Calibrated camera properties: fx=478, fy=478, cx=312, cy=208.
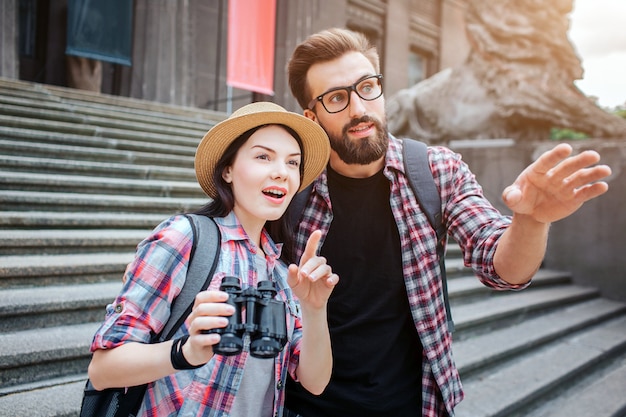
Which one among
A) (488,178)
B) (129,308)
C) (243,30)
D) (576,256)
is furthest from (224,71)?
(129,308)

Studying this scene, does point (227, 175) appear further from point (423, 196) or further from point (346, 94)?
point (423, 196)

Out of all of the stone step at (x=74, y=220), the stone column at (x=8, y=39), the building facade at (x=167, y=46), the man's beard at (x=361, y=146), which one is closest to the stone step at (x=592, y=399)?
the man's beard at (x=361, y=146)

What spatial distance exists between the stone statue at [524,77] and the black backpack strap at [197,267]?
600 cm

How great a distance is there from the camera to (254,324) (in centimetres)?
111

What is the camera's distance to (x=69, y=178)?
4602 millimetres

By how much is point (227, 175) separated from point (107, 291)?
218 centimetres

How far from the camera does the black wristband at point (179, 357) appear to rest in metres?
1.16

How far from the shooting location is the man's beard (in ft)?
6.42

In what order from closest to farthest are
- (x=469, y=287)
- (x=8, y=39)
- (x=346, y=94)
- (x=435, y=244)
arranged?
(x=435, y=244) → (x=346, y=94) → (x=469, y=287) → (x=8, y=39)

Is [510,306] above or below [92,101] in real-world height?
below

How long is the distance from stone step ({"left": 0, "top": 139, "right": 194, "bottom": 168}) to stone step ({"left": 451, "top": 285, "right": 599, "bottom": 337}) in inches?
150

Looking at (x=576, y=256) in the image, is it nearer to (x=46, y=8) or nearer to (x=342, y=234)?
(x=342, y=234)

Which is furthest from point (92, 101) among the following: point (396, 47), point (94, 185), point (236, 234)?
point (396, 47)

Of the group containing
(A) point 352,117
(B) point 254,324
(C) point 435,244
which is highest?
(A) point 352,117
